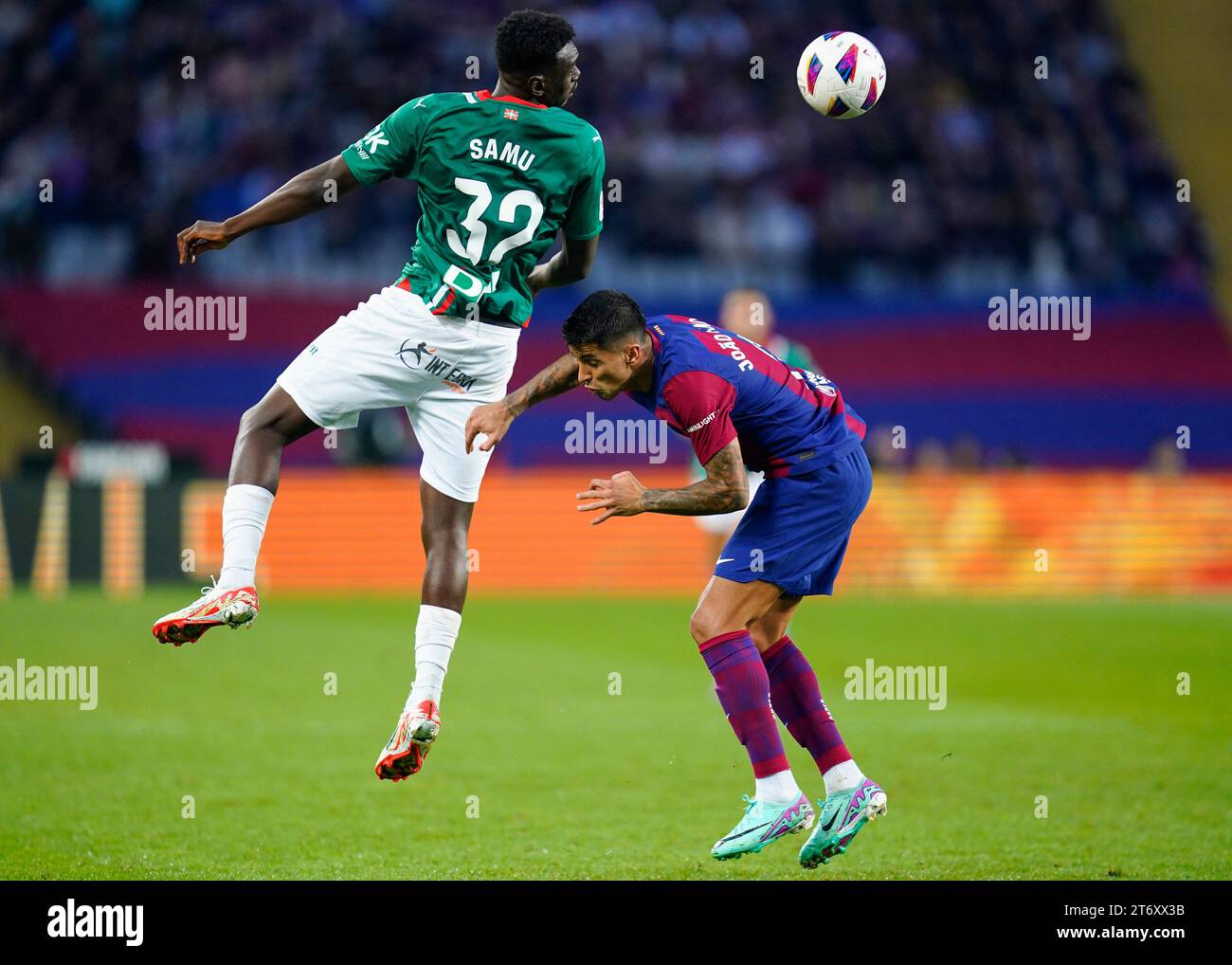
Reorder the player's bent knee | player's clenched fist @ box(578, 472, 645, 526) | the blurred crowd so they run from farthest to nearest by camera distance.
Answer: the blurred crowd → the player's bent knee → player's clenched fist @ box(578, 472, 645, 526)

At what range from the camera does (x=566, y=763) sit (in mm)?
9812

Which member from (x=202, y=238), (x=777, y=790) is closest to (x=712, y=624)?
(x=777, y=790)

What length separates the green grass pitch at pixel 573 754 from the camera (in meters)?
7.19

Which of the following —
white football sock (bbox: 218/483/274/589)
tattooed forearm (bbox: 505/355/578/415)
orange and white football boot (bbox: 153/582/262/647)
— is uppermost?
tattooed forearm (bbox: 505/355/578/415)

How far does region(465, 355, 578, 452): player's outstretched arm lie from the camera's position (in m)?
6.53

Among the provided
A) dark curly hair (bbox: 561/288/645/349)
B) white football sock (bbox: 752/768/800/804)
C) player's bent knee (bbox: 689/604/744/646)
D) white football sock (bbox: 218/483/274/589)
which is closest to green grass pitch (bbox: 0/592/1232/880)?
white football sock (bbox: 752/768/800/804)

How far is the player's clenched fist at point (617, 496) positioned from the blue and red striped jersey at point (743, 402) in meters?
0.34

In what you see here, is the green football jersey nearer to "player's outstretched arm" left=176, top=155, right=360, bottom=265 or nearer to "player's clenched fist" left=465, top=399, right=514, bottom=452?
"player's outstretched arm" left=176, top=155, right=360, bottom=265

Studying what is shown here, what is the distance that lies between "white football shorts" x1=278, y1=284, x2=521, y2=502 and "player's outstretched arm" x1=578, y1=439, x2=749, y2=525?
2.91 ft

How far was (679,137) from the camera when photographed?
25.1m

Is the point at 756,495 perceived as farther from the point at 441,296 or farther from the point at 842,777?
the point at 441,296

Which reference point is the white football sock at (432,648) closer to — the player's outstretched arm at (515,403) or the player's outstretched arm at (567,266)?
the player's outstretched arm at (515,403)

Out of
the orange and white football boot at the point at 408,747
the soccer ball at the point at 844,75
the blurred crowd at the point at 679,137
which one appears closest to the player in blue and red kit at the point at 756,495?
the orange and white football boot at the point at 408,747

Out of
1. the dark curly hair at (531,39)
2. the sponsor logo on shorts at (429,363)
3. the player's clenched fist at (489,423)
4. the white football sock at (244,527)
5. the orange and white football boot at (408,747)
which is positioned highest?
the dark curly hair at (531,39)
